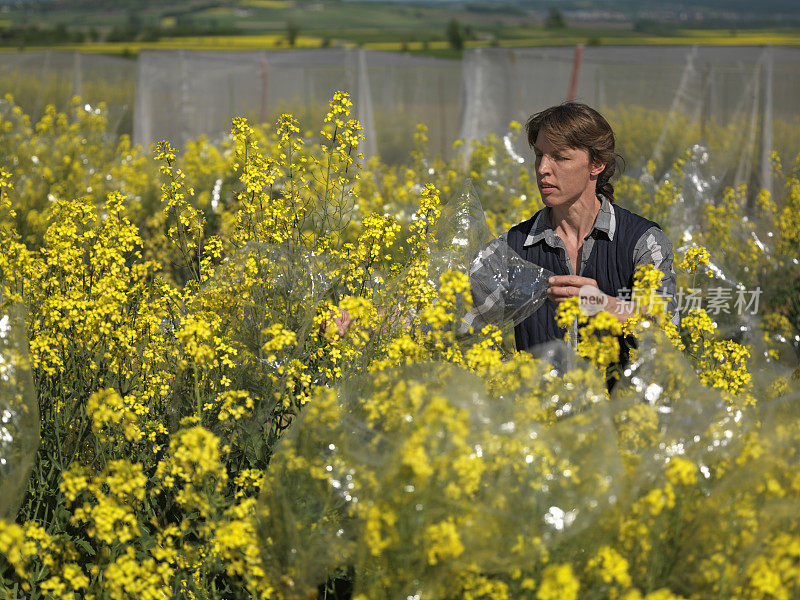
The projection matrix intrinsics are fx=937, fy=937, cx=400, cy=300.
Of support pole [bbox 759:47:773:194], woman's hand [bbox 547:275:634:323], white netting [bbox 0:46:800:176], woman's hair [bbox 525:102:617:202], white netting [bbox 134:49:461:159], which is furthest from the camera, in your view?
white netting [bbox 134:49:461:159]

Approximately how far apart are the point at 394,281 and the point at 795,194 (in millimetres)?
4767

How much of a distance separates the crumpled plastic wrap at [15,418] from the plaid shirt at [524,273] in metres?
1.45

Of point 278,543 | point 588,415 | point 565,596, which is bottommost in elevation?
point 278,543

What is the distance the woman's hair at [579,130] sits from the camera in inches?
138

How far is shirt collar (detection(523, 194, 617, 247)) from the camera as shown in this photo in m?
3.64

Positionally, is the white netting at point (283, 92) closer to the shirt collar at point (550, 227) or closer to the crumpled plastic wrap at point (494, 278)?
the shirt collar at point (550, 227)

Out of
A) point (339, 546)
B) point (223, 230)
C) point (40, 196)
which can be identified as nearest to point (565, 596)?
point (339, 546)

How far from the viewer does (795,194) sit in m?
7.07

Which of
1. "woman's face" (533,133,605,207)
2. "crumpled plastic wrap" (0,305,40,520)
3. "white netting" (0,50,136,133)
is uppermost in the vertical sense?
"woman's face" (533,133,605,207)

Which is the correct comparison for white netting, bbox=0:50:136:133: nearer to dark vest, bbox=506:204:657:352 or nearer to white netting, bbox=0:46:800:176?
white netting, bbox=0:46:800:176

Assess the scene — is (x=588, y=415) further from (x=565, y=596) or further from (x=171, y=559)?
(x=171, y=559)

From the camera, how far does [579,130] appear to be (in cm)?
351

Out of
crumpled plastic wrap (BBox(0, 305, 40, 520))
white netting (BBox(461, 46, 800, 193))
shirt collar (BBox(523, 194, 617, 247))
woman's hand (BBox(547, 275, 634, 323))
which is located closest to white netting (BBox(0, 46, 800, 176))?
white netting (BBox(461, 46, 800, 193))

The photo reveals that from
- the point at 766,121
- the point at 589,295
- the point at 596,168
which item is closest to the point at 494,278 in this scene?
the point at 589,295
